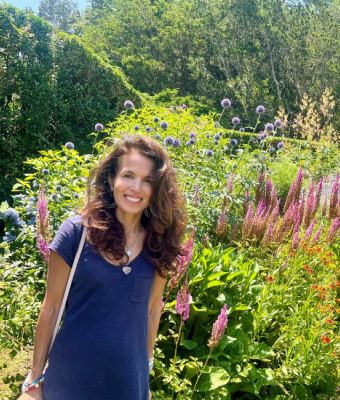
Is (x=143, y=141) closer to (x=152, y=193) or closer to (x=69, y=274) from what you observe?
(x=152, y=193)

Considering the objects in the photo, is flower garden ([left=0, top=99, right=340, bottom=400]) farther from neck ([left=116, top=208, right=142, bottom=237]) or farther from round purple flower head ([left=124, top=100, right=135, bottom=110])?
round purple flower head ([left=124, top=100, right=135, bottom=110])

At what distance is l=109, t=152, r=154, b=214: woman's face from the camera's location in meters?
1.61

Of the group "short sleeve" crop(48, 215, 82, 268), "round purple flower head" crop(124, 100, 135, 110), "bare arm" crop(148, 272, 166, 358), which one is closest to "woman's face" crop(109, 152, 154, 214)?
"short sleeve" crop(48, 215, 82, 268)

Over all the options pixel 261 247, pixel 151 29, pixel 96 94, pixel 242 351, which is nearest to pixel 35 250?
pixel 242 351

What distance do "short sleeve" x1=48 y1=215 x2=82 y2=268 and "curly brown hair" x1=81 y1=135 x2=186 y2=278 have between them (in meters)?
0.07

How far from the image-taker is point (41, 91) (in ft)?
20.5

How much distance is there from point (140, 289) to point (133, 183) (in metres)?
0.47

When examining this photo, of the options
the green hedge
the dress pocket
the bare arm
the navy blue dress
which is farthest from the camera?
the green hedge

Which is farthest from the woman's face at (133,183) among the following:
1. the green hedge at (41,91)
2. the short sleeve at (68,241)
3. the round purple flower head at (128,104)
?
the green hedge at (41,91)

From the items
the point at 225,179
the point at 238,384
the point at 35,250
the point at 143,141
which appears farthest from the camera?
the point at 225,179

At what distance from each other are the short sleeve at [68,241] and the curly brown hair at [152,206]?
0.22 ft

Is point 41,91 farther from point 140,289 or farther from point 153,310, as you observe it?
point 140,289

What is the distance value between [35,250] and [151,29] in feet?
94.7

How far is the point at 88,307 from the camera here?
1478 millimetres
